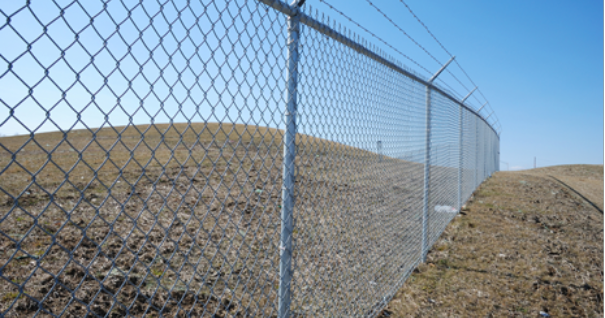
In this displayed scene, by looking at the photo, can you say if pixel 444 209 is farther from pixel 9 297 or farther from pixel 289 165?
pixel 9 297

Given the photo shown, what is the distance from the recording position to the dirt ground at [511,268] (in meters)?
3.66

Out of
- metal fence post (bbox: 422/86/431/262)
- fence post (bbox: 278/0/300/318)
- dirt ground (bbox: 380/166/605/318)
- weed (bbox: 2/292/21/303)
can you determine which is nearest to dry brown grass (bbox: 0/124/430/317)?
weed (bbox: 2/292/21/303)

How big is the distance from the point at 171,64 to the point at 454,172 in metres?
7.06

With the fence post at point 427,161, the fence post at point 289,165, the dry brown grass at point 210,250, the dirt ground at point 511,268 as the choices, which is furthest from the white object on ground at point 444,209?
the fence post at point 289,165

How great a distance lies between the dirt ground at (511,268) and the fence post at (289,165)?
1767mm

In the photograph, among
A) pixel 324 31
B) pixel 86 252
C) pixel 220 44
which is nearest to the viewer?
pixel 220 44

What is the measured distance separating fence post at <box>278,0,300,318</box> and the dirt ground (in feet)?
5.80

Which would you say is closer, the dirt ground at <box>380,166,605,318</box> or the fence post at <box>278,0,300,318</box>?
the fence post at <box>278,0,300,318</box>

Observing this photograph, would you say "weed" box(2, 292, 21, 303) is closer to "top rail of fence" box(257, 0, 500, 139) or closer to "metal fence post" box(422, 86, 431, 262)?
"top rail of fence" box(257, 0, 500, 139)

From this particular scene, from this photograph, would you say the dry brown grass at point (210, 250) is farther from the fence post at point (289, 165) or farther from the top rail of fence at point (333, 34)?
the top rail of fence at point (333, 34)

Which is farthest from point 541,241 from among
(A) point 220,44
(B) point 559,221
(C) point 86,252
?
(C) point 86,252

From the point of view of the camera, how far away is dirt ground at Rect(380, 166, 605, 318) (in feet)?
12.0

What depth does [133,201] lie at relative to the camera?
227 inches

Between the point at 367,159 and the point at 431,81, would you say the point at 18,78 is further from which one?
the point at 431,81
